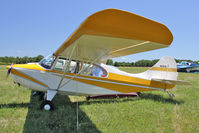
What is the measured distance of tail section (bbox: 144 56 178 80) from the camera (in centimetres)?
508

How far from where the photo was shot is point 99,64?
14.2 ft

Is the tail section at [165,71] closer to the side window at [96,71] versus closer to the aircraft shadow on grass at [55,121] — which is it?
the side window at [96,71]

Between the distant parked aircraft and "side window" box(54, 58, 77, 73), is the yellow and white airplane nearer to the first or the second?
"side window" box(54, 58, 77, 73)

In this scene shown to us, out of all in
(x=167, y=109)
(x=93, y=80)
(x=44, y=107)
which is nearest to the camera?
(x=44, y=107)

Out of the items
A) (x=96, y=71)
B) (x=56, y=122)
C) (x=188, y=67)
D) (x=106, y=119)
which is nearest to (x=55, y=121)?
(x=56, y=122)

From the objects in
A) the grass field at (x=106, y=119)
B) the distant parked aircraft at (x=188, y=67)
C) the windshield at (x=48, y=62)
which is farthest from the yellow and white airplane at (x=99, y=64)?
the distant parked aircraft at (x=188, y=67)

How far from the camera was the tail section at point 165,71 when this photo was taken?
200 inches

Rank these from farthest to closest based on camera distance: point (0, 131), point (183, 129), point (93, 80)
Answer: point (93, 80)
point (183, 129)
point (0, 131)

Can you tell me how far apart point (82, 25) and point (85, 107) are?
3.02 metres

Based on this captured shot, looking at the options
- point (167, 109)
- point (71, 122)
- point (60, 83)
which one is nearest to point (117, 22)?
point (71, 122)

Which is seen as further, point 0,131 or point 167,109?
point 167,109

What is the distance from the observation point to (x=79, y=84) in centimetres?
408

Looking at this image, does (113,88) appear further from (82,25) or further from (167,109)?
(82,25)

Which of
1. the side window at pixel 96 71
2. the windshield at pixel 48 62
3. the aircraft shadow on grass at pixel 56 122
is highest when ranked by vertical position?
the windshield at pixel 48 62
